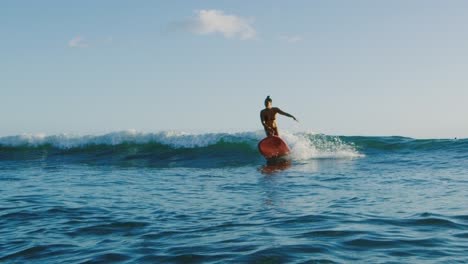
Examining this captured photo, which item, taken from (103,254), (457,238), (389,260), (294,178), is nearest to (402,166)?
(294,178)

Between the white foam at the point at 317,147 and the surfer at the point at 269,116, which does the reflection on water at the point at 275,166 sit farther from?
the white foam at the point at 317,147

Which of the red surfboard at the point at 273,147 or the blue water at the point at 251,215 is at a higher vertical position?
the red surfboard at the point at 273,147

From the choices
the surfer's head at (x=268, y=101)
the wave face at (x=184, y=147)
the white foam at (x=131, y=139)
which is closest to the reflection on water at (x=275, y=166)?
the wave face at (x=184, y=147)

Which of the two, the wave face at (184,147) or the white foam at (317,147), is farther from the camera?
the wave face at (184,147)

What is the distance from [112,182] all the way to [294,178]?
4517 millimetres

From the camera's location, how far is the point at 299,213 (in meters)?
6.84

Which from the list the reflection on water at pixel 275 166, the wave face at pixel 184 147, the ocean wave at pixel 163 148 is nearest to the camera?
the reflection on water at pixel 275 166

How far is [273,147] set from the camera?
1537 cm

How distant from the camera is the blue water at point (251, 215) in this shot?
4.92 meters

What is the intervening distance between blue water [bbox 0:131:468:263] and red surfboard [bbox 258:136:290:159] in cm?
73

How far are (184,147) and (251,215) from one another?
595 inches

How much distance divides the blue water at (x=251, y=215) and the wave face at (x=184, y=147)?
261 cm

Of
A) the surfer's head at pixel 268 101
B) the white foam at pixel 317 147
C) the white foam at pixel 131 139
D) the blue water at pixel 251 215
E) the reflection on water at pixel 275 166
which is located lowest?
the blue water at pixel 251 215

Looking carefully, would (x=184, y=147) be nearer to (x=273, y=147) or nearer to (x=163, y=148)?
(x=163, y=148)
